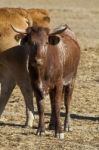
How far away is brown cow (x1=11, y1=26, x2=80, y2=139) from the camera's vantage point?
9898 mm

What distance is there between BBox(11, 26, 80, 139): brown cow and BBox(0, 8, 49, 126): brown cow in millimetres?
683

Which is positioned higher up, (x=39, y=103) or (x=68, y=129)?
(x=39, y=103)

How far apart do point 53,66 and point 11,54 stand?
4.10 ft

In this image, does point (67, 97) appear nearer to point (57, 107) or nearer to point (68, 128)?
point (68, 128)

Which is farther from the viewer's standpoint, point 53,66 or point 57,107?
point 57,107

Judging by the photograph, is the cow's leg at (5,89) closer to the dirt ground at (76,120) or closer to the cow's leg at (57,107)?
the dirt ground at (76,120)

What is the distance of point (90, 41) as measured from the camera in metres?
22.8

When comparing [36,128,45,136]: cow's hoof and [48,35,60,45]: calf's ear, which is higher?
[48,35,60,45]: calf's ear

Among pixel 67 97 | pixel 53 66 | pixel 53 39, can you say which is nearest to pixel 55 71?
pixel 53 66

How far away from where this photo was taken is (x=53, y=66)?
33.8 feet

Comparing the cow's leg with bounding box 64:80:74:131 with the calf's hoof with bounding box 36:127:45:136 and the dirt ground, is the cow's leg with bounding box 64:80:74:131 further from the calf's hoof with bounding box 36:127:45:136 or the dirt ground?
the calf's hoof with bounding box 36:127:45:136

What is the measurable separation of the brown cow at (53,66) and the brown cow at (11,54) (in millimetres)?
683

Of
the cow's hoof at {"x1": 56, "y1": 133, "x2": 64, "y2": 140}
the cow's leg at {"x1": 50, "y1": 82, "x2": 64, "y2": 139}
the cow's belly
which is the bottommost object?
the cow's hoof at {"x1": 56, "y1": 133, "x2": 64, "y2": 140}

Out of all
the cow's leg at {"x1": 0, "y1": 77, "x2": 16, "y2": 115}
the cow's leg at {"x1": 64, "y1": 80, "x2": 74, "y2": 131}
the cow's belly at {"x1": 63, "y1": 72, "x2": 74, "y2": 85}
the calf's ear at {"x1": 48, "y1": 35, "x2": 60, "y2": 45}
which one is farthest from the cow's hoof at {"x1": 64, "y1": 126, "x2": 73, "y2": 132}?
the calf's ear at {"x1": 48, "y1": 35, "x2": 60, "y2": 45}
